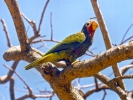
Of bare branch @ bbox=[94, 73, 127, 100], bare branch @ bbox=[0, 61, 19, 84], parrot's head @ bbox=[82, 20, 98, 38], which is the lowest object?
bare branch @ bbox=[94, 73, 127, 100]

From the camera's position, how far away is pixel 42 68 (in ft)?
5.97

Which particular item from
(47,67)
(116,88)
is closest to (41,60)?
(47,67)

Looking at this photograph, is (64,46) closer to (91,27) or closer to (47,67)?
(47,67)

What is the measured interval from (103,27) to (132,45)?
0.83 metres

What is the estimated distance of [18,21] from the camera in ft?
6.65

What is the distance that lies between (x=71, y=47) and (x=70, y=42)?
5 centimetres

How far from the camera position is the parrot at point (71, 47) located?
5.62 ft

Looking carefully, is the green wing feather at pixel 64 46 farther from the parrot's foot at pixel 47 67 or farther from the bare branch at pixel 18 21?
the bare branch at pixel 18 21

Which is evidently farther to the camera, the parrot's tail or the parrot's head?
the parrot's head

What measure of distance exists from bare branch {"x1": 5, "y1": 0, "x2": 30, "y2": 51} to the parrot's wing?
40 cm

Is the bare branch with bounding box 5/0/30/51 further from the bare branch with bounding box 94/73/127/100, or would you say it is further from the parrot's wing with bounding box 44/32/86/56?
the bare branch with bounding box 94/73/127/100

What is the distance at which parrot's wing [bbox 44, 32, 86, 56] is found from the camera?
175cm

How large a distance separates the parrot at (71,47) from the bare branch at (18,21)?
0.39m

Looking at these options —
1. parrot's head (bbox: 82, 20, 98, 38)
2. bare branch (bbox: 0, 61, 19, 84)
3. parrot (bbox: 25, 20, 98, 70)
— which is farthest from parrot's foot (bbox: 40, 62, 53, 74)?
bare branch (bbox: 0, 61, 19, 84)
